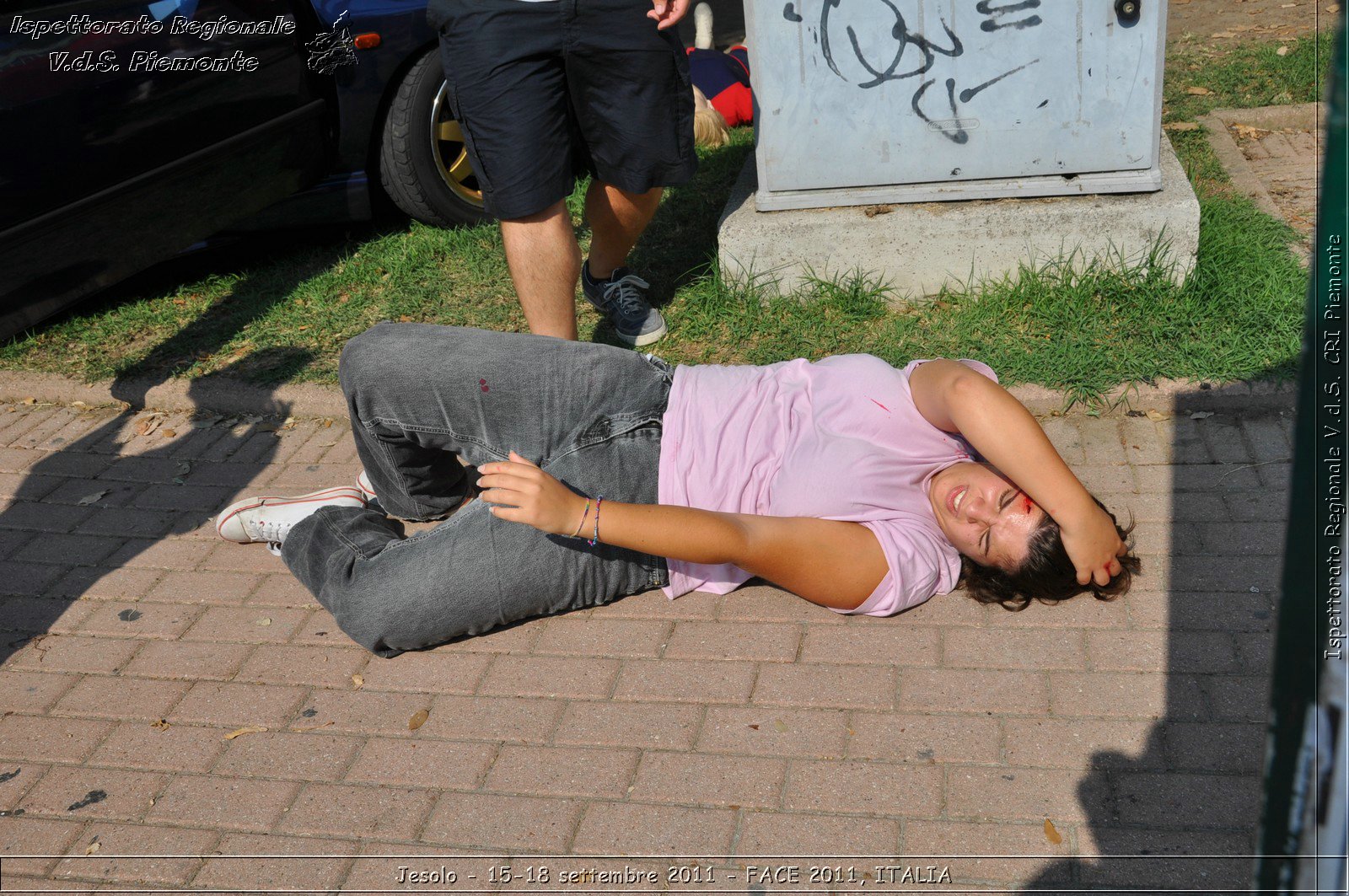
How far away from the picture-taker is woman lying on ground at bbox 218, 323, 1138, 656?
105 inches

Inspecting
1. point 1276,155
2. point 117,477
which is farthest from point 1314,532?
point 1276,155

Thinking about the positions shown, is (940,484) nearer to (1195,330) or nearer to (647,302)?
(1195,330)

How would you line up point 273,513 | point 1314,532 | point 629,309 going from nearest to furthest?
point 1314,532 → point 273,513 → point 629,309

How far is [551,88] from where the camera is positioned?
3615 millimetres

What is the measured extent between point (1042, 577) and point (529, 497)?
126 centimetres

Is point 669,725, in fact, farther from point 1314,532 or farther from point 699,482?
point 1314,532

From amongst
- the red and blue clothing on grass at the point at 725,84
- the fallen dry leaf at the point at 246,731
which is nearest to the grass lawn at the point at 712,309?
the red and blue clothing on grass at the point at 725,84

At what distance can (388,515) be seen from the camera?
343cm

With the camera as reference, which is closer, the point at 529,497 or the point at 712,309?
the point at 529,497

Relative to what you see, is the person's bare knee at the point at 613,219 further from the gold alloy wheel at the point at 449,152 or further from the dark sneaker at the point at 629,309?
the gold alloy wheel at the point at 449,152

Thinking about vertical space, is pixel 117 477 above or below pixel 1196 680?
above

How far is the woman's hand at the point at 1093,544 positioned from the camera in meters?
2.58

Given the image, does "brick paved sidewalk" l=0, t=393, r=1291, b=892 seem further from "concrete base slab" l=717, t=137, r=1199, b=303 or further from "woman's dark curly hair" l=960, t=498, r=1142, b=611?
"concrete base slab" l=717, t=137, r=1199, b=303

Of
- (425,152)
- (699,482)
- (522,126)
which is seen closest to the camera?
(699,482)
